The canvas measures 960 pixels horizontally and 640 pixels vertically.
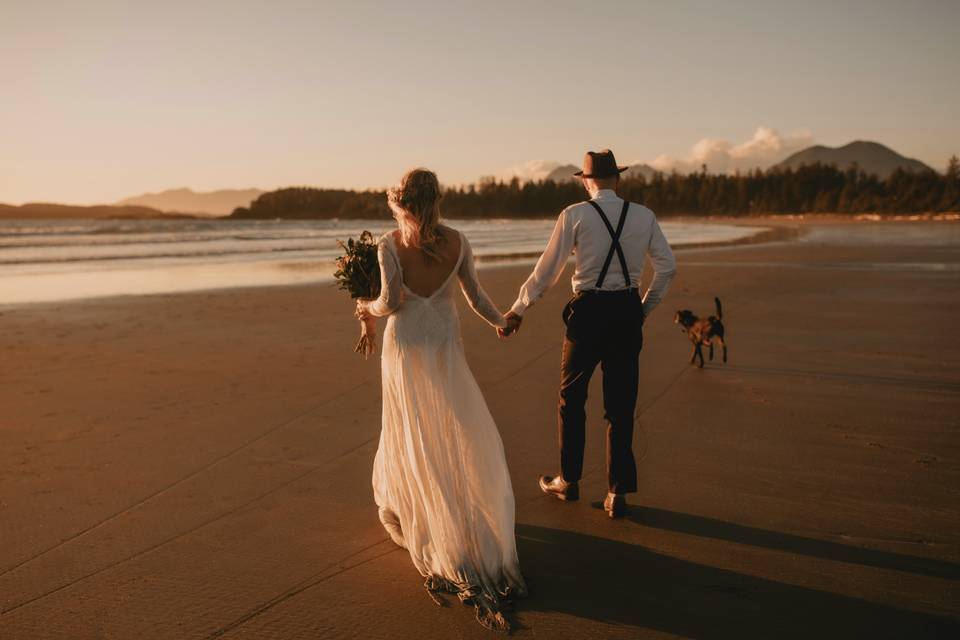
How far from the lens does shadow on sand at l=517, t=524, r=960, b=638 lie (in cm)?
325

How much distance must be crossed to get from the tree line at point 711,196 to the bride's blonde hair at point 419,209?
102653mm

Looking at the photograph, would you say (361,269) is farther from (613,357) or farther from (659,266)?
(659,266)

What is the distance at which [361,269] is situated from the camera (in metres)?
4.21

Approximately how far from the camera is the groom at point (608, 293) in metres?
4.46

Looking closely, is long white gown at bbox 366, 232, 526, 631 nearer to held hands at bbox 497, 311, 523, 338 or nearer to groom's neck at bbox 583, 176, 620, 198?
held hands at bbox 497, 311, 523, 338

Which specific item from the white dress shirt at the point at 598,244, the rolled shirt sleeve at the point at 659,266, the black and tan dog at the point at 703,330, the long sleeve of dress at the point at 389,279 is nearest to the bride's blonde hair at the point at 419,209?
the long sleeve of dress at the point at 389,279

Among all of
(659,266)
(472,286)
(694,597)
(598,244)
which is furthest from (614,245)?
(694,597)

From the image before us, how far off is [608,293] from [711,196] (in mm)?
151251

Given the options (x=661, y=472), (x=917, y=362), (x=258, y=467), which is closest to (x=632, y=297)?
(x=661, y=472)

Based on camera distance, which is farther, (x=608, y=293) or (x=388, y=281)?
(x=608, y=293)

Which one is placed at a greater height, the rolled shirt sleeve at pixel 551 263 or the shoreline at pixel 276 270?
the rolled shirt sleeve at pixel 551 263

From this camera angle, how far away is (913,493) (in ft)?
15.5

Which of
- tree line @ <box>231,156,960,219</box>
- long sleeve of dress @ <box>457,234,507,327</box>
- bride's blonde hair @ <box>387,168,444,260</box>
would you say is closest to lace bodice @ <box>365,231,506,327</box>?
long sleeve of dress @ <box>457,234,507,327</box>

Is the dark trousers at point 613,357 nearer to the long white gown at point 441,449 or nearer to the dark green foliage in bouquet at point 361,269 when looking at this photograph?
the long white gown at point 441,449
